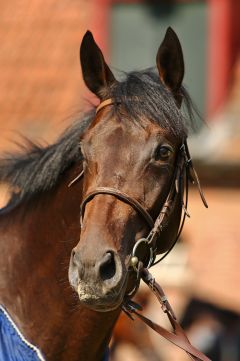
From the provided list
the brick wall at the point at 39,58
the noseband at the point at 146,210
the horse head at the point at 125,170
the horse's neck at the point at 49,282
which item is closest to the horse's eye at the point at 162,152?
A: the horse head at the point at 125,170

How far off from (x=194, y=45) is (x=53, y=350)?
1002cm

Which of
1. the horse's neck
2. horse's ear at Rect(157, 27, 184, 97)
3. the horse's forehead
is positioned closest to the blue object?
the horse's neck

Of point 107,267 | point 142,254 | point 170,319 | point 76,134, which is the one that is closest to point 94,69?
point 76,134

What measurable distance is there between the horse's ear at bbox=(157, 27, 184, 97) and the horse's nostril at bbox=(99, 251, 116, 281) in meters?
0.88

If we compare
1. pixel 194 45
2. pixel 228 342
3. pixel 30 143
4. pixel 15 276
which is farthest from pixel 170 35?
pixel 194 45

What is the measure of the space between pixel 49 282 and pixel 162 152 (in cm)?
74

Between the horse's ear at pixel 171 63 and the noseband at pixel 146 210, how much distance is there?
9.8 inches

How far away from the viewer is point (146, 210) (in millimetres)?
4215

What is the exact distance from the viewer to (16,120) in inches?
554

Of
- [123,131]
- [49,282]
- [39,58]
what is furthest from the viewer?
[39,58]

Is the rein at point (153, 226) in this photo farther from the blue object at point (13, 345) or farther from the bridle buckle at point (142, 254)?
the blue object at point (13, 345)

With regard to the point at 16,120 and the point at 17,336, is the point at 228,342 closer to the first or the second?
the point at 16,120

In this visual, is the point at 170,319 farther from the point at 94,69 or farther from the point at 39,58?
the point at 39,58

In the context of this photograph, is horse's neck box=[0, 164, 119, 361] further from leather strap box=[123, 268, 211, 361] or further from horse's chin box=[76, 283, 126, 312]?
horse's chin box=[76, 283, 126, 312]
